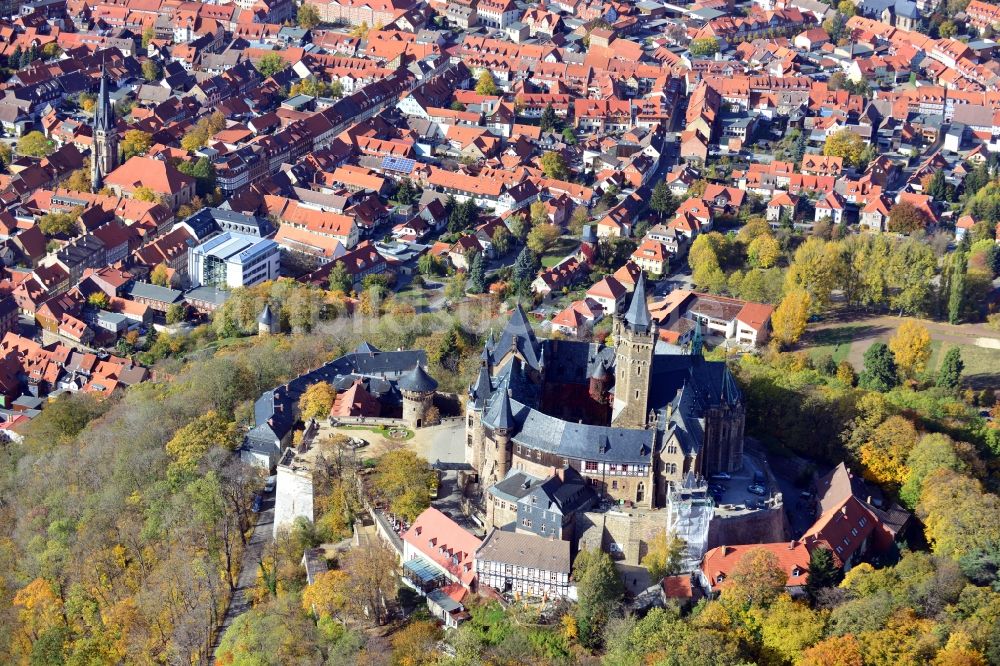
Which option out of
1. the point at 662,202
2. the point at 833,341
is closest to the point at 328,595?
the point at 833,341

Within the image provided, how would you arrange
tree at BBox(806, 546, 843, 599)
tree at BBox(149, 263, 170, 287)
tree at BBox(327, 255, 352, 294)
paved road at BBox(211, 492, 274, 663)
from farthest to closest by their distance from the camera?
tree at BBox(149, 263, 170, 287), tree at BBox(327, 255, 352, 294), paved road at BBox(211, 492, 274, 663), tree at BBox(806, 546, 843, 599)

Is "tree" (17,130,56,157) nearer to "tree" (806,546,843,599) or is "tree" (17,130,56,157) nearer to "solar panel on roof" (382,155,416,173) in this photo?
"solar panel on roof" (382,155,416,173)

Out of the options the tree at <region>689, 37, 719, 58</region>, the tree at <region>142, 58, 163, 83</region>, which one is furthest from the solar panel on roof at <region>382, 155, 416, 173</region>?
the tree at <region>689, 37, 719, 58</region>

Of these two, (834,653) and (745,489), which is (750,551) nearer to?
(745,489)

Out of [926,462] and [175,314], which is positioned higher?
[926,462]

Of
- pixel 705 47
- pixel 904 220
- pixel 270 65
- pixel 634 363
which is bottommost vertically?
pixel 904 220

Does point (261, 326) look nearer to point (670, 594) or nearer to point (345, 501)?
point (345, 501)
